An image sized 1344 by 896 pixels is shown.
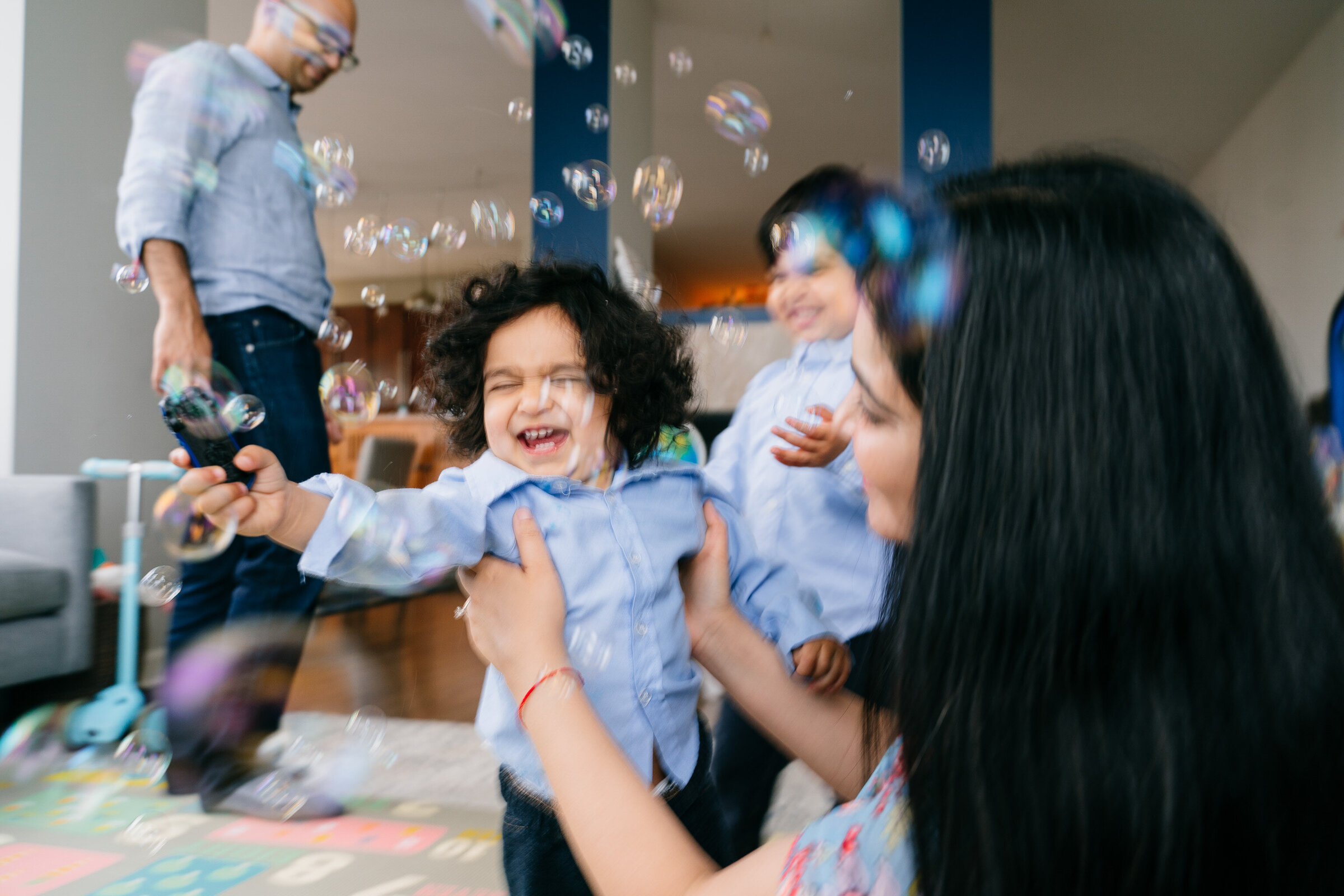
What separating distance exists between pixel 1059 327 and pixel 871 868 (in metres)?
0.29

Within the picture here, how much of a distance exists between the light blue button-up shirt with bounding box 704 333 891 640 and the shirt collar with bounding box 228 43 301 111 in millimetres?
991

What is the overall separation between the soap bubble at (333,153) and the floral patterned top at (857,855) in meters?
1.29

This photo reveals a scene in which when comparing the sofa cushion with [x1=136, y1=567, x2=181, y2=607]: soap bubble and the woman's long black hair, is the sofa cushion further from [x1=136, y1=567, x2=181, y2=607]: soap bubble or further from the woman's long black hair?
the woman's long black hair

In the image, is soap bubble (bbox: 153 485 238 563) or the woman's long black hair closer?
the woman's long black hair

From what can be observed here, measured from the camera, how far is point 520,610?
665 millimetres

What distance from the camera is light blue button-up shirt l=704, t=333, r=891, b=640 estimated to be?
3.67 feet

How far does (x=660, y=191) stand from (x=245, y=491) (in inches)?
43.0

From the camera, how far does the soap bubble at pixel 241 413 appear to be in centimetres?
84

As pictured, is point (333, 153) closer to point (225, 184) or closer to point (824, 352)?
point (225, 184)

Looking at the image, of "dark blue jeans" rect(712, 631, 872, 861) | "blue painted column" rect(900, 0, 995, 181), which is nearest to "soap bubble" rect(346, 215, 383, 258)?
"dark blue jeans" rect(712, 631, 872, 861)

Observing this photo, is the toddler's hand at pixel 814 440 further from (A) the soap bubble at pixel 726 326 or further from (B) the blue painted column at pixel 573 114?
(B) the blue painted column at pixel 573 114

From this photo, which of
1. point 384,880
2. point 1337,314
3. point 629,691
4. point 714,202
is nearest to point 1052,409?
point 629,691

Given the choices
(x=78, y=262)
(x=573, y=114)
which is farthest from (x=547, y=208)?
(x=573, y=114)

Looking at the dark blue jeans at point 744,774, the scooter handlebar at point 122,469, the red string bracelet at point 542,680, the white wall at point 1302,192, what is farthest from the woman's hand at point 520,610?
the white wall at point 1302,192
